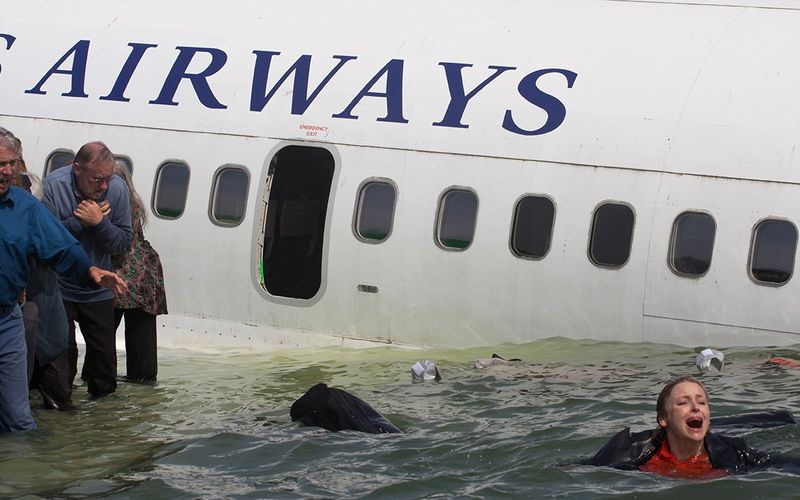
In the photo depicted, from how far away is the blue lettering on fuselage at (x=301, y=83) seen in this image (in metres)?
12.9

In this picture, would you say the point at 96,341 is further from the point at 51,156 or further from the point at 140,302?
the point at 51,156

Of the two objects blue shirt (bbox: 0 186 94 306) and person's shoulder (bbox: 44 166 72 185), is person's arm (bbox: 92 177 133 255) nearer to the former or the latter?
person's shoulder (bbox: 44 166 72 185)

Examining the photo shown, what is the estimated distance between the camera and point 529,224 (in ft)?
41.8

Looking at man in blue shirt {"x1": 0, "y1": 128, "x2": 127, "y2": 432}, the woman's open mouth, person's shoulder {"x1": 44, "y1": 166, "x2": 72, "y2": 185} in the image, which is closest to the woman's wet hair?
person's shoulder {"x1": 44, "y1": 166, "x2": 72, "y2": 185}

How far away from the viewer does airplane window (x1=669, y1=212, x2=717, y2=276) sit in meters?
12.1

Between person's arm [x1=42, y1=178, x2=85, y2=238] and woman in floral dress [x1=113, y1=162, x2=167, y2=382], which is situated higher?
person's arm [x1=42, y1=178, x2=85, y2=238]

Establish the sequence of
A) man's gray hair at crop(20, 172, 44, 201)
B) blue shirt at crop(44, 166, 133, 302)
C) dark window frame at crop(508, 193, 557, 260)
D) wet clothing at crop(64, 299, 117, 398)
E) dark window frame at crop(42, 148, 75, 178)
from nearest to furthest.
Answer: man's gray hair at crop(20, 172, 44, 201)
blue shirt at crop(44, 166, 133, 302)
wet clothing at crop(64, 299, 117, 398)
dark window frame at crop(508, 193, 557, 260)
dark window frame at crop(42, 148, 75, 178)

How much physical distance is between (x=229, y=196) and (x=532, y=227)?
2.99 m

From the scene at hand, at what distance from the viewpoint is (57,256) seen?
961 centimetres

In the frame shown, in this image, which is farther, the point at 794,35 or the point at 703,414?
the point at 794,35

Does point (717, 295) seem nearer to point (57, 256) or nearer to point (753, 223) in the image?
point (753, 223)

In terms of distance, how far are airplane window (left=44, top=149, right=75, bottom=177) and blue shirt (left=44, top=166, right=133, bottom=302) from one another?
333 cm

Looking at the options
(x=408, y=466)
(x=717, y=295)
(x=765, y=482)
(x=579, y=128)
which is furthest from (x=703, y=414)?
(x=579, y=128)

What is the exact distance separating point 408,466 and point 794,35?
532 centimetres
